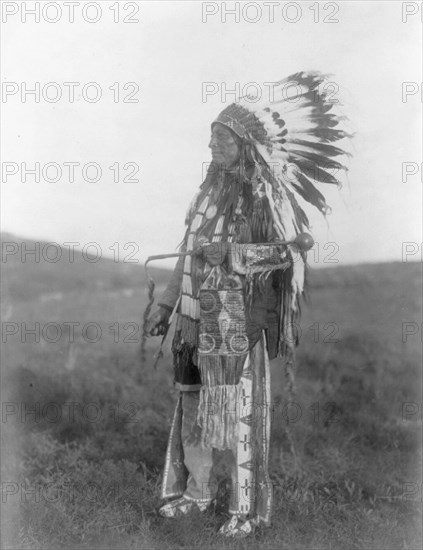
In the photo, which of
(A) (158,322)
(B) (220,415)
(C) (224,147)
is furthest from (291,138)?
(B) (220,415)

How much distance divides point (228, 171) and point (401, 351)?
12.3 ft

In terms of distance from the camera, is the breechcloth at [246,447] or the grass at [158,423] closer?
the breechcloth at [246,447]

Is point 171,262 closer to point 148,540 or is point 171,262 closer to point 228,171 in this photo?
point 228,171

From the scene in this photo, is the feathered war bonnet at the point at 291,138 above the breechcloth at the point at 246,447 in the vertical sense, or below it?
above

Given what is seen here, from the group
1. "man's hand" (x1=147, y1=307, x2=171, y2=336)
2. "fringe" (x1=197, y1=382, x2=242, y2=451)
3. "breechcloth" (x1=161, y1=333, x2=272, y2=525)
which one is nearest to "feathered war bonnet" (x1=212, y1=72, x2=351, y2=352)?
"breechcloth" (x1=161, y1=333, x2=272, y2=525)

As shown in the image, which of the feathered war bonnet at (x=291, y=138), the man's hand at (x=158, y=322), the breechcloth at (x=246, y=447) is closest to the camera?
the feathered war bonnet at (x=291, y=138)

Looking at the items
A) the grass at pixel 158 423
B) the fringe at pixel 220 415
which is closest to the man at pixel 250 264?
the fringe at pixel 220 415

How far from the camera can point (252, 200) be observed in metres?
3.88

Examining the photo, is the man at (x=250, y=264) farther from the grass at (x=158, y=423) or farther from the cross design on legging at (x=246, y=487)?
the grass at (x=158, y=423)

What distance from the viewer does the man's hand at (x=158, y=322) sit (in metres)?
4.15

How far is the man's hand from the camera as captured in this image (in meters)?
4.15

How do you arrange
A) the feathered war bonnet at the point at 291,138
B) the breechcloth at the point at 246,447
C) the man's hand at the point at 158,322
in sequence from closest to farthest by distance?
the feathered war bonnet at the point at 291,138
the breechcloth at the point at 246,447
the man's hand at the point at 158,322

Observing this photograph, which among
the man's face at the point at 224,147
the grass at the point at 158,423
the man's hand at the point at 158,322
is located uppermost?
the man's face at the point at 224,147

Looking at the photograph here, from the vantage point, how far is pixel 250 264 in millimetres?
3812
